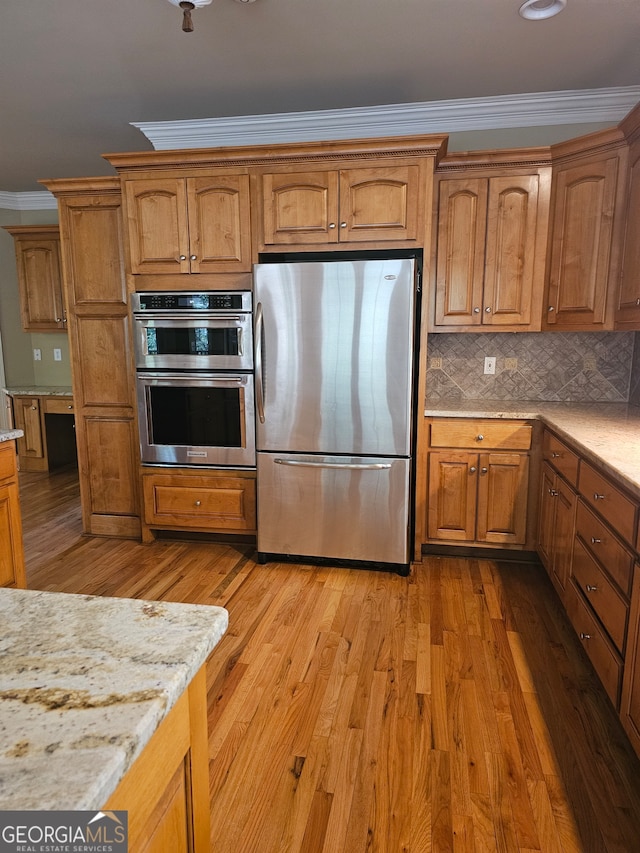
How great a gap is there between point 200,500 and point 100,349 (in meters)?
1.17

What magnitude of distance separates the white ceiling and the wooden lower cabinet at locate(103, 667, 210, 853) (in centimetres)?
265

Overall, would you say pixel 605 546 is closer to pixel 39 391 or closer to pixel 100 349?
pixel 100 349

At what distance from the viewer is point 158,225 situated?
3.24 meters

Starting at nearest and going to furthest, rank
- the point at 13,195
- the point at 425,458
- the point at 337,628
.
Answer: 1. the point at 337,628
2. the point at 425,458
3. the point at 13,195

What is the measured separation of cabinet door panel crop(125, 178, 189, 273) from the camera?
10.5ft

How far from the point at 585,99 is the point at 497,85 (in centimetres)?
54

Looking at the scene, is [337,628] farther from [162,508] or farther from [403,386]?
[162,508]

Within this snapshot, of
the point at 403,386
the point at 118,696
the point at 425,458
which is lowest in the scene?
the point at 425,458

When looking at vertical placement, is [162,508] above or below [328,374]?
below

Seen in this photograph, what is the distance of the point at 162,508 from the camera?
3.54 m

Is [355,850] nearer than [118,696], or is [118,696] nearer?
[118,696]

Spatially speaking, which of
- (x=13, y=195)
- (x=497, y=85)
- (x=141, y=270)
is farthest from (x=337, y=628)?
(x=13, y=195)

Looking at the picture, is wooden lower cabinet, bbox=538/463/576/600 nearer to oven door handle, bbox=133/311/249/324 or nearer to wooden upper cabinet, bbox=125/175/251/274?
oven door handle, bbox=133/311/249/324

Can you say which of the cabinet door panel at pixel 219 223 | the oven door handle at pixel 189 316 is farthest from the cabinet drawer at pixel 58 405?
the cabinet door panel at pixel 219 223
